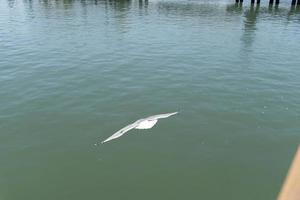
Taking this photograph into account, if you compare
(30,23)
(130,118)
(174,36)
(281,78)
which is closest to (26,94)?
(130,118)

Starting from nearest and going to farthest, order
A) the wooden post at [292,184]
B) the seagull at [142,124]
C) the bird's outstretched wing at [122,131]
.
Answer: the wooden post at [292,184] → the bird's outstretched wing at [122,131] → the seagull at [142,124]

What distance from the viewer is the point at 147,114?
1622 cm

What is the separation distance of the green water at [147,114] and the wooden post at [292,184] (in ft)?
1.03

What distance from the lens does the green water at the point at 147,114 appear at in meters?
11.4

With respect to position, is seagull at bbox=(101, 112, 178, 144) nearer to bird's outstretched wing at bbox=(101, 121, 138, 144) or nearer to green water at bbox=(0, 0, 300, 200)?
bird's outstretched wing at bbox=(101, 121, 138, 144)

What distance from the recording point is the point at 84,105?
16969 millimetres

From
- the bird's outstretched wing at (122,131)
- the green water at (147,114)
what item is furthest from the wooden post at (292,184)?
the bird's outstretched wing at (122,131)

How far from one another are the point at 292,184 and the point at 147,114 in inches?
289

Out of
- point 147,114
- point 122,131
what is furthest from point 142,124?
point 147,114

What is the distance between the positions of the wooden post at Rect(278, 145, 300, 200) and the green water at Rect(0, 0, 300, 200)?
0.31 metres

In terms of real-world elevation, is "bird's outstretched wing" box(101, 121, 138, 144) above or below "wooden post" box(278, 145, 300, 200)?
above

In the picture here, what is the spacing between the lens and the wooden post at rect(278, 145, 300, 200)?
1022 centimetres

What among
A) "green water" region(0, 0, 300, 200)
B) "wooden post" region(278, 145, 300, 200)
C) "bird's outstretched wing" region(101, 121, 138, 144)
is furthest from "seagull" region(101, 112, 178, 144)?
"wooden post" region(278, 145, 300, 200)

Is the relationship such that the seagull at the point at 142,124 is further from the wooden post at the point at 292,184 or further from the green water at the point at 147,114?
the wooden post at the point at 292,184
